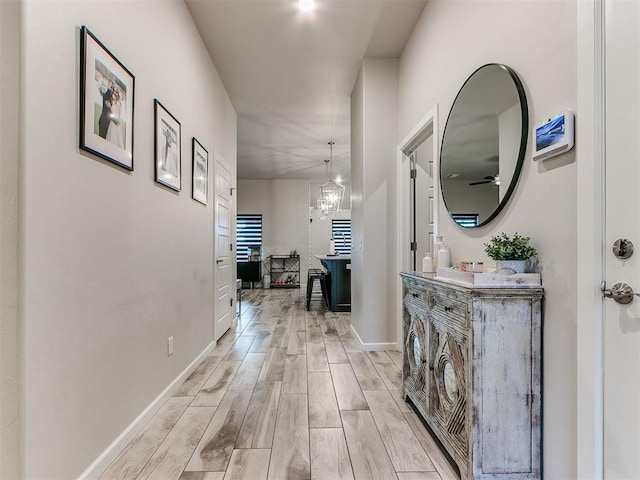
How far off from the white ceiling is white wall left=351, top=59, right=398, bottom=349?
1.03ft

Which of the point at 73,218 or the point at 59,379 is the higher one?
the point at 73,218

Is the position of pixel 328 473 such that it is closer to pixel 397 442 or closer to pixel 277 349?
pixel 397 442

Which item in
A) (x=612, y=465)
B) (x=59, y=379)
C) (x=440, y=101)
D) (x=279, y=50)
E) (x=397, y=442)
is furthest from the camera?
(x=279, y=50)

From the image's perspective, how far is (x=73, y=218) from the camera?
139 cm

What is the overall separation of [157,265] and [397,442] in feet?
5.86

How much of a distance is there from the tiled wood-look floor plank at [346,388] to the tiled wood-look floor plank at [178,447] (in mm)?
869

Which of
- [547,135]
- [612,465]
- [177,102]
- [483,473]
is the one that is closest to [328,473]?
[483,473]

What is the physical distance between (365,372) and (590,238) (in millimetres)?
2102

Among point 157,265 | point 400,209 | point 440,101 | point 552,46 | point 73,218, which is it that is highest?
point 440,101

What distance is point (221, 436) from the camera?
186cm

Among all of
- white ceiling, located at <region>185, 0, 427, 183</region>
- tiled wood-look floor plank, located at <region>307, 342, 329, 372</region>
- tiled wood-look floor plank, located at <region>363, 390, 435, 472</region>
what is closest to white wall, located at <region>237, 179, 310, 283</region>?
white ceiling, located at <region>185, 0, 427, 183</region>

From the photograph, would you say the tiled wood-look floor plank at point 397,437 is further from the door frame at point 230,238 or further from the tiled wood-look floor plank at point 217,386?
the door frame at point 230,238

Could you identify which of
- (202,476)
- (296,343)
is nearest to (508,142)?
(202,476)

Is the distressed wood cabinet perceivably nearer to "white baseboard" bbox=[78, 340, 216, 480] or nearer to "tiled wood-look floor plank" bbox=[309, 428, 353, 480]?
"tiled wood-look floor plank" bbox=[309, 428, 353, 480]
